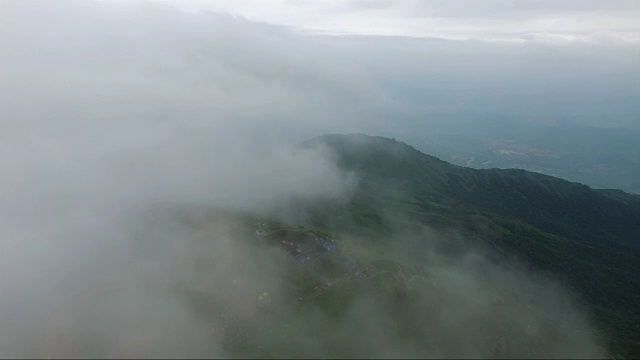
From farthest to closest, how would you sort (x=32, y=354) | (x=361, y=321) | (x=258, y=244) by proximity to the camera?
(x=258, y=244) → (x=361, y=321) → (x=32, y=354)

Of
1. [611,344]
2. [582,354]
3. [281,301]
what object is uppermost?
[281,301]

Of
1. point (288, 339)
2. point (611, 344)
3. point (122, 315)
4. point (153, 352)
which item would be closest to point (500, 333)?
point (611, 344)

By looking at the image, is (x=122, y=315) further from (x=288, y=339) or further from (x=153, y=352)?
(x=288, y=339)

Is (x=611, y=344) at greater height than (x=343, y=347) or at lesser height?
lesser

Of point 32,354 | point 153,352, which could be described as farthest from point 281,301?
point 32,354

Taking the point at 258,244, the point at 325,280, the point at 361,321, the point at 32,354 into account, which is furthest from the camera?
the point at 258,244

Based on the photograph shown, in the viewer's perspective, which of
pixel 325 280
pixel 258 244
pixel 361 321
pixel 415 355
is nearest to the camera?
pixel 415 355

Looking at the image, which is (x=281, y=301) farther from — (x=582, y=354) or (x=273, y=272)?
(x=582, y=354)

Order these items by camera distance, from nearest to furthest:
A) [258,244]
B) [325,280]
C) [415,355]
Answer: [415,355] < [325,280] < [258,244]

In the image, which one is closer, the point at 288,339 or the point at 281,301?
the point at 288,339
